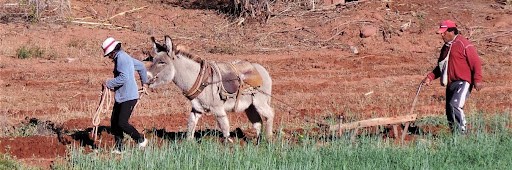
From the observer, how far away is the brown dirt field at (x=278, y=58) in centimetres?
1391

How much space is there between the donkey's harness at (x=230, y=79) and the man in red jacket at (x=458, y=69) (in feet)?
7.66

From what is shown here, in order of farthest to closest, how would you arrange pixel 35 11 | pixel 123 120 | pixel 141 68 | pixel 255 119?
1. pixel 35 11
2. pixel 255 119
3. pixel 141 68
4. pixel 123 120

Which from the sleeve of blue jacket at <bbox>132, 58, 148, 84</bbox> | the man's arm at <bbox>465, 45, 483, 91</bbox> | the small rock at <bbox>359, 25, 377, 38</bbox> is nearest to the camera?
the sleeve of blue jacket at <bbox>132, 58, 148, 84</bbox>

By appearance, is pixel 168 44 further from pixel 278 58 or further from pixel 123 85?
pixel 278 58

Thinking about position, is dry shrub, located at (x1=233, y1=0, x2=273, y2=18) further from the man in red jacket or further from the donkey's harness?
the man in red jacket

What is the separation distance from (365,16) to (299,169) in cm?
1599

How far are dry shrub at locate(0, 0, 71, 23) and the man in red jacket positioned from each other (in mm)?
14491

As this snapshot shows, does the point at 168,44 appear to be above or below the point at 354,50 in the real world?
A: above

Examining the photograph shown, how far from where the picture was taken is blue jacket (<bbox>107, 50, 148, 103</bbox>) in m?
9.78

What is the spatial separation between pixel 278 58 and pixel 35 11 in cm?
689

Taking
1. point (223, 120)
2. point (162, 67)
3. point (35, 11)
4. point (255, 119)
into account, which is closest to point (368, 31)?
point (35, 11)

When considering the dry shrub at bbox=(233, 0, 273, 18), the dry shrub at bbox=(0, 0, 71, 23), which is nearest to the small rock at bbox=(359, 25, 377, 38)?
the dry shrub at bbox=(233, 0, 273, 18)

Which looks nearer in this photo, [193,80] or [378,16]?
[193,80]

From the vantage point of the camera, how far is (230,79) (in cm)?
1051
